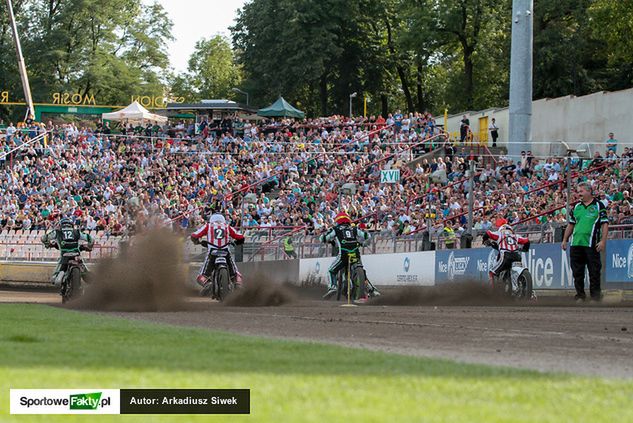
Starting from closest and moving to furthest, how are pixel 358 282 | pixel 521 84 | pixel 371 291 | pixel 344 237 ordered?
1. pixel 358 282
2. pixel 344 237
3. pixel 371 291
4. pixel 521 84

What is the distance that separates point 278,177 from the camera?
4272 cm

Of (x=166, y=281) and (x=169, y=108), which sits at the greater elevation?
(x=169, y=108)

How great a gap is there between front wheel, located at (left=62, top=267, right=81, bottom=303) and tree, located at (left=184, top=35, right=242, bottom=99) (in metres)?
98.5

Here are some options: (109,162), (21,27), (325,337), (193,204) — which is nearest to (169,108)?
(109,162)

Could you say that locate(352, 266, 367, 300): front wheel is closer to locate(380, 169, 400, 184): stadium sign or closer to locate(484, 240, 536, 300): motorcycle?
locate(484, 240, 536, 300): motorcycle

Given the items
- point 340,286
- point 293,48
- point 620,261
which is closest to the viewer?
point 620,261

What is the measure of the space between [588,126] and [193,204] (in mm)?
14649

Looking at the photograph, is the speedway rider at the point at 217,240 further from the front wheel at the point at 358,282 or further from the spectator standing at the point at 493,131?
the spectator standing at the point at 493,131

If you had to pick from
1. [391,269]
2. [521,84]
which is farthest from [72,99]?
[391,269]

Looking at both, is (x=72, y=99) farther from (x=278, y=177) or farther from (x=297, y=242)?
(x=297, y=242)

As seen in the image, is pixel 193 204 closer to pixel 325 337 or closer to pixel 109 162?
pixel 109 162

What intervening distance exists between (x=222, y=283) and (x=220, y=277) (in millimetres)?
125

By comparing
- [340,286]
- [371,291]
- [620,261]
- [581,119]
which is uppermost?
[581,119]

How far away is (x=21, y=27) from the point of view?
92.8 m
